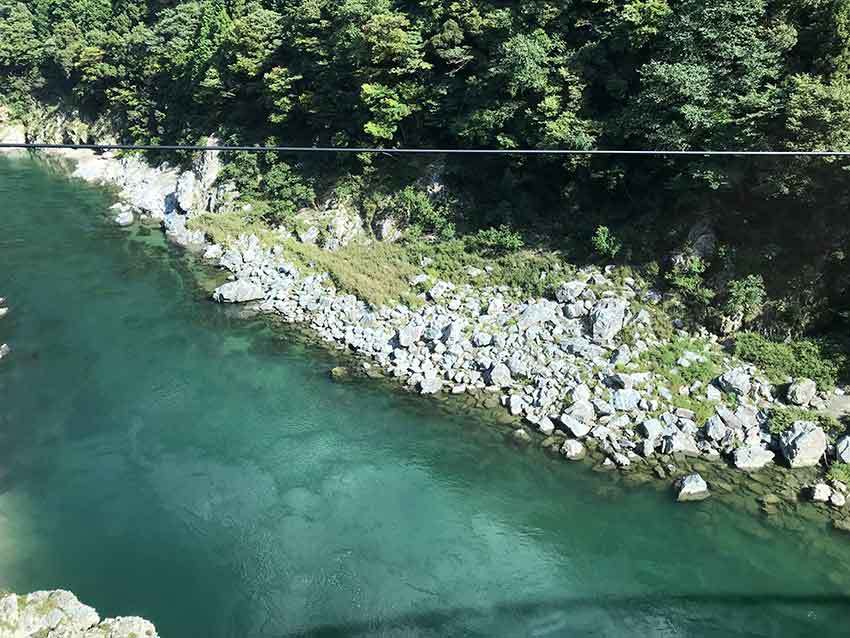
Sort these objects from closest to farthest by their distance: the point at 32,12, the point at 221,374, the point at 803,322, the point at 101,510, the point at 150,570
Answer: the point at 150,570 < the point at 101,510 < the point at 803,322 < the point at 221,374 < the point at 32,12

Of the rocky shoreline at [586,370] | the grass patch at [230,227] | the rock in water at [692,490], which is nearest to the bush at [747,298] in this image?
the rocky shoreline at [586,370]

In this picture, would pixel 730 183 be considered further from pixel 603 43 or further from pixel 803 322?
pixel 603 43

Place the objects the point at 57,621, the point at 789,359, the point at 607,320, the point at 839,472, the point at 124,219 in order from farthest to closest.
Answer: the point at 124,219
the point at 607,320
the point at 789,359
the point at 839,472
the point at 57,621

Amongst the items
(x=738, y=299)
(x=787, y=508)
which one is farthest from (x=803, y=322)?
(x=787, y=508)

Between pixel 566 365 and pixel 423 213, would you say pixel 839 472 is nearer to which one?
pixel 566 365

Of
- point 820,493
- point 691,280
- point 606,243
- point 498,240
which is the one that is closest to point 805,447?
point 820,493

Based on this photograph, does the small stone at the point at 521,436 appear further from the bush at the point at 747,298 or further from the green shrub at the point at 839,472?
the bush at the point at 747,298
